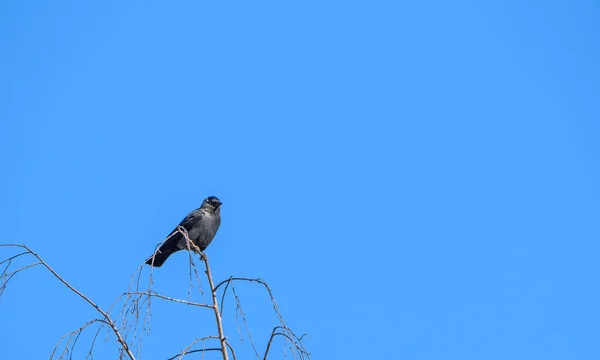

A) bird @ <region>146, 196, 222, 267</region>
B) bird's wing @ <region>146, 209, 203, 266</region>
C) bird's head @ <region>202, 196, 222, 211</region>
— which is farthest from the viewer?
bird's head @ <region>202, 196, 222, 211</region>

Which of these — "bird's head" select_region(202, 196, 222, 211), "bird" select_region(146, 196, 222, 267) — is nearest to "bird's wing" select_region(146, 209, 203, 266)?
"bird" select_region(146, 196, 222, 267)

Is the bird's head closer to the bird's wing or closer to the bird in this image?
the bird

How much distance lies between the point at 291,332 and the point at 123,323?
2.62 ft

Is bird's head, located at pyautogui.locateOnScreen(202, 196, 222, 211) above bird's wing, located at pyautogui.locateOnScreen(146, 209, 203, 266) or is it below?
above

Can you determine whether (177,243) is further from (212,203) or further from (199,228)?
(212,203)

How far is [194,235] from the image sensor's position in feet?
32.3

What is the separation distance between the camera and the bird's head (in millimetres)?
10342

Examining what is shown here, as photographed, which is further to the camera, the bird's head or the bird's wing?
the bird's head

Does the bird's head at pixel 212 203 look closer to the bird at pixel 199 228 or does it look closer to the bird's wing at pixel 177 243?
the bird at pixel 199 228

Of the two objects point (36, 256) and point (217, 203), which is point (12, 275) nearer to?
point (36, 256)

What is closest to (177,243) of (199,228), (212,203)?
(199,228)

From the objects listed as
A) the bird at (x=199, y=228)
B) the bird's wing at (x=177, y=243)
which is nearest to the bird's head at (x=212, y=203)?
the bird at (x=199, y=228)

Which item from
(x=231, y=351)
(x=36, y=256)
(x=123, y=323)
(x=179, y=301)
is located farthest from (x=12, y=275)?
(x=231, y=351)

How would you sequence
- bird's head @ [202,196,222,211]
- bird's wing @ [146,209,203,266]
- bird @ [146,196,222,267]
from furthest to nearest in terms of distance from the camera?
bird's head @ [202,196,222,211]
bird @ [146,196,222,267]
bird's wing @ [146,209,203,266]
